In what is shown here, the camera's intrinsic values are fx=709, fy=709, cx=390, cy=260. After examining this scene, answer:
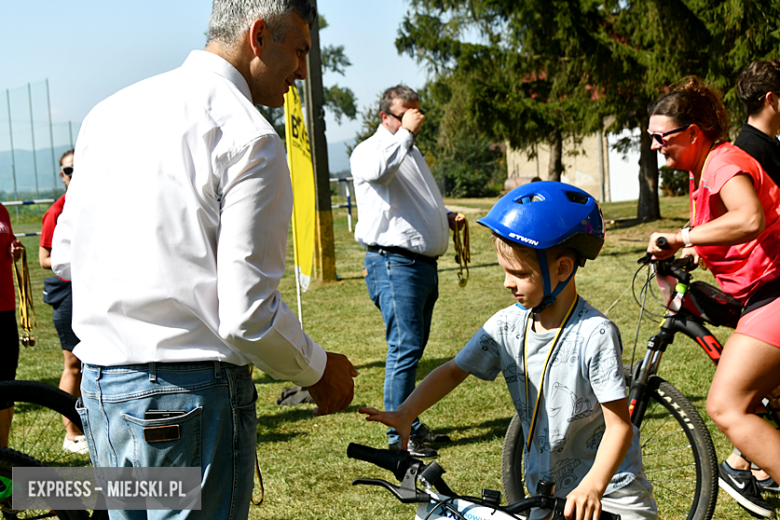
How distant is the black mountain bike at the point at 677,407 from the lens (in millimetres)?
3430

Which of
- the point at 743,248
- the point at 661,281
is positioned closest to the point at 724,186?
the point at 743,248

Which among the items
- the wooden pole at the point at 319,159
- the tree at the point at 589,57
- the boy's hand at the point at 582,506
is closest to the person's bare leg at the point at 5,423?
the boy's hand at the point at 582,506

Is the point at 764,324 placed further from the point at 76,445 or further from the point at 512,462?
the point at 76,445

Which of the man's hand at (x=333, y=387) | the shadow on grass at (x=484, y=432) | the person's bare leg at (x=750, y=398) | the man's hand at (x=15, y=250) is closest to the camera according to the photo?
the man's hand at (x=333, y=387)

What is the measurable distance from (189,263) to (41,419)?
2653 millimetres

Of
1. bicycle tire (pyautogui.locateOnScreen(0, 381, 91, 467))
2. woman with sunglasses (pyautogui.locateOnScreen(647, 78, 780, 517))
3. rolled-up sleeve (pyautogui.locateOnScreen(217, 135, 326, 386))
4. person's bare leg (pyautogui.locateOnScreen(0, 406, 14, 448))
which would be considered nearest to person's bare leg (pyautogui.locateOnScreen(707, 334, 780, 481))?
woman with sunglasses (pyautogui.locateOnScreen(647, 78, 780, 517))

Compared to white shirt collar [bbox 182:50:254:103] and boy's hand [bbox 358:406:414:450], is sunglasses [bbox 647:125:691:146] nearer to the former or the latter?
boy's hand [bbox 358:406:414:450]

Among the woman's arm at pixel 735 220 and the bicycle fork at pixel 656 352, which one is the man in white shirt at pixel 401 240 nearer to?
the bicycle fork at pixel 656 352

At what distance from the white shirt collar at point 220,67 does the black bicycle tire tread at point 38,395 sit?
1.91 metres

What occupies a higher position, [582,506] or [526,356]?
[526,356]

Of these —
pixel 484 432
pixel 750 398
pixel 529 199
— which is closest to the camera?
pixel 529 199

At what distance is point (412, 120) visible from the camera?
500 centimetres

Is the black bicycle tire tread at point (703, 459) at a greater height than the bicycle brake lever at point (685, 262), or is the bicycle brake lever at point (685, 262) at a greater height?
the bicycle brake lever at point (685, 262)

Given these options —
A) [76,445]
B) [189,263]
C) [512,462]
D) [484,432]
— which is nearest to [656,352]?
[512,462]
